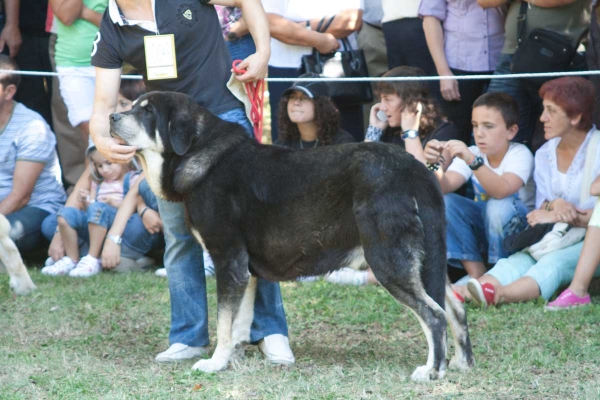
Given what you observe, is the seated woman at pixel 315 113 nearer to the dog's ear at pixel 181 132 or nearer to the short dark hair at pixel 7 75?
the short dark hair at pixel 7 75

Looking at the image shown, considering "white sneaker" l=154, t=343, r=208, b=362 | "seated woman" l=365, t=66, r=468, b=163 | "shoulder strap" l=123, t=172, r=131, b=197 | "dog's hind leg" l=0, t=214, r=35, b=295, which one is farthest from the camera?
"shoulder strap" l=123, t=172, r=131, b=197

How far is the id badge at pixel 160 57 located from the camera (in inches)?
179

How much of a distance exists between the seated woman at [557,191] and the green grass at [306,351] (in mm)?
174

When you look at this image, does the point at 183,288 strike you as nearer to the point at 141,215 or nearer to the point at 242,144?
the point at 242,144

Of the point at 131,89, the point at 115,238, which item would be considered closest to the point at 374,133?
the point at 131,89

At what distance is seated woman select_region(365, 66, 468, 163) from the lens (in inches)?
271

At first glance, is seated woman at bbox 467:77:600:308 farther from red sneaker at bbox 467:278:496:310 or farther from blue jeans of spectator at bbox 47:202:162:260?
blue jeans of spectator at bbox 47:202:162:260

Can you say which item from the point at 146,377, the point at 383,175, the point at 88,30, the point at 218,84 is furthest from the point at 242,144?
the point at 88,30

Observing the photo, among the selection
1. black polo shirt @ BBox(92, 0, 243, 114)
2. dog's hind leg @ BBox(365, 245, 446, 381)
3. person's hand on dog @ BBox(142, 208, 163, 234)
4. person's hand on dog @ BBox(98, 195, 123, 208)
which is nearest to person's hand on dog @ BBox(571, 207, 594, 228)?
dog's hind leg @ BBox(365, 245, 446, 381)

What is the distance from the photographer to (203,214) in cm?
455

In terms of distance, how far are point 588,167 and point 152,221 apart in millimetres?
3535

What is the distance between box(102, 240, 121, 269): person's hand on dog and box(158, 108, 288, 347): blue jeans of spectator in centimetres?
272

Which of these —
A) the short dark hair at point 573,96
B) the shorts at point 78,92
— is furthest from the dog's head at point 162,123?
the shorts at point 78,92

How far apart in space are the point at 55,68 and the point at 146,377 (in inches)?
196
